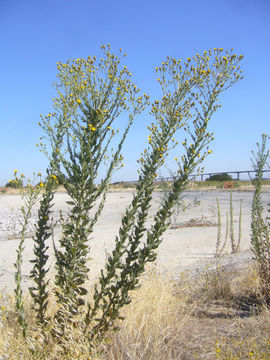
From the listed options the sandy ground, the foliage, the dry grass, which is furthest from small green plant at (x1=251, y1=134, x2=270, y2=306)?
the foliage

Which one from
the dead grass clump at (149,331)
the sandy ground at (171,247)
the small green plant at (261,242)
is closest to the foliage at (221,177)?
the sandy ground at (171,247)

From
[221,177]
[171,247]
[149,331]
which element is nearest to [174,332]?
[149,331]

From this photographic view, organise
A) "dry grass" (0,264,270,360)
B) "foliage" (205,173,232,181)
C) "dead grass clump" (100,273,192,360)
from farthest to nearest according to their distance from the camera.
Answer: "foliage" (205,173,232,181), "dead grass clump" (100,273,192,360), "dry grass" (0,264,270,360)

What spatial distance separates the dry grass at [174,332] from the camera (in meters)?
2.61

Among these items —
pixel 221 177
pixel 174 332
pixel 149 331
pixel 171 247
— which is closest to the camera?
pixel 149 331

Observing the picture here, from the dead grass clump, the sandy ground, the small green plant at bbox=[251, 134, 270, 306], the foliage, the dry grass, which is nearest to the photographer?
the dry grass

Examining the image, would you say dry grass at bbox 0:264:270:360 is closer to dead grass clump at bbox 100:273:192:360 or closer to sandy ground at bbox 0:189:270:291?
dead grass clump at bbox 100:273:192:360

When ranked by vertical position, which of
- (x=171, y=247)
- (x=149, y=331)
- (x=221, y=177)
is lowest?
(x=171, y=247)

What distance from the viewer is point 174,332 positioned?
329cm

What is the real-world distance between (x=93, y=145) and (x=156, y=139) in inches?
21.9

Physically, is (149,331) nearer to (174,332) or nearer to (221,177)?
(174,332)

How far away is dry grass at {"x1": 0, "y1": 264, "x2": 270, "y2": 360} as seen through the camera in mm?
2605

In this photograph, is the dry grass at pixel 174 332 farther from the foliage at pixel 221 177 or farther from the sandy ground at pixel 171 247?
the foliage at pixel 221 177

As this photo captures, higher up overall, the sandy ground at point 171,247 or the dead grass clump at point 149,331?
the dead grass clump at point 149,331
